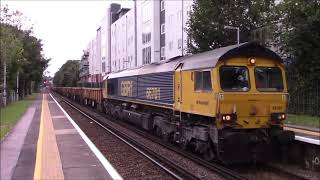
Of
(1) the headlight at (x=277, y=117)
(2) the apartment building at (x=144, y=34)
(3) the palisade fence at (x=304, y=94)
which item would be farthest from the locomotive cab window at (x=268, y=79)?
(2) the apartment building at (x=144, y=34)

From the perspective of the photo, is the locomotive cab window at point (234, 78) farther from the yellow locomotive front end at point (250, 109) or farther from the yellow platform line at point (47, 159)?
the yellow platform line at point (47, 159)

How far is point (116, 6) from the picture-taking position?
307 ft

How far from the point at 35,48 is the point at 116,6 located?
79.8 ft

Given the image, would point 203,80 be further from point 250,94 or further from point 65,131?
point 65,131

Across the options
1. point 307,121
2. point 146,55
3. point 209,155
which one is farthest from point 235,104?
point 146,55

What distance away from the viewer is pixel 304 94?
29672mm

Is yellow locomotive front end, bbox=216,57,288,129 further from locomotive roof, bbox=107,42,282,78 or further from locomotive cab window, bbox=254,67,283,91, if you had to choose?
locomotive roof, bbox=107,42,282,78

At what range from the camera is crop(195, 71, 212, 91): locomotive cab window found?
42.8ft

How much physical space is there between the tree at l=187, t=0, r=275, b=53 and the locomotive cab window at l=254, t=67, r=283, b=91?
18.7 meters

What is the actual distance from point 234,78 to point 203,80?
898 mm

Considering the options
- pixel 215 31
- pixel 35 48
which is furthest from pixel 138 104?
pixel 35 48

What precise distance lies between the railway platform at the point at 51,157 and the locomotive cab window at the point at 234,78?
3447 millimetres

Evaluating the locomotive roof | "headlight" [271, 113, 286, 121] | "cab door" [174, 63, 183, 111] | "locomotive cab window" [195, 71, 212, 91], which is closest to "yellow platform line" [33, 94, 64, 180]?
"cab door" [174, 63, 183, 111]

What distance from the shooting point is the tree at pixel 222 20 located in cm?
3212
